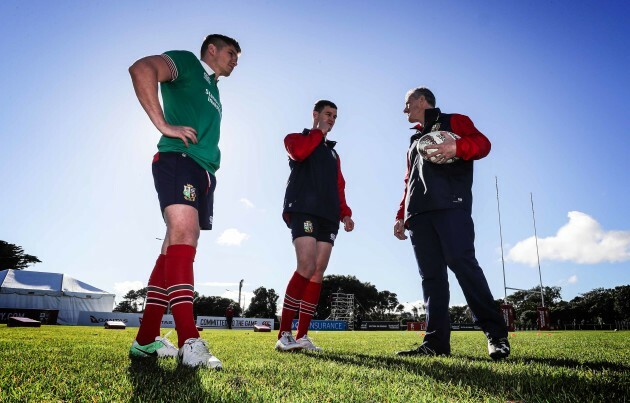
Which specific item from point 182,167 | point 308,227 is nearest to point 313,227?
point 308,227

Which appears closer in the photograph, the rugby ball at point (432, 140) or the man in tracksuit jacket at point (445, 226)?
the man in tracksuit jacket at point (445, 226)

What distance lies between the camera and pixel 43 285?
34.5m

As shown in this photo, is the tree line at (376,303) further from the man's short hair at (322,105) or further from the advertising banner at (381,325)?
the man's short hair at (322,105)

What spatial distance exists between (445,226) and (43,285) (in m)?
41.5

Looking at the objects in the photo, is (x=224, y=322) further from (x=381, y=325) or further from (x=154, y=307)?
(x=154, y=307)

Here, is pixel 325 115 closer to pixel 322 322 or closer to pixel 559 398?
pixel 559 398

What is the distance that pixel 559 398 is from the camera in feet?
4.50

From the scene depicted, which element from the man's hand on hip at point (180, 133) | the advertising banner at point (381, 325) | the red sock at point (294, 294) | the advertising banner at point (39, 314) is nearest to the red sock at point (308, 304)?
the red sock at point (294, 294)

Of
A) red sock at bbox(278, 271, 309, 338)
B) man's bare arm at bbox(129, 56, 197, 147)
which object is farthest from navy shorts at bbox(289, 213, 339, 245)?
man's bare arm at bbox(129, 56, 197, 147)

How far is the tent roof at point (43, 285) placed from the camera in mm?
32531

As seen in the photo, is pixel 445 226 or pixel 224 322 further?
pixel 224 322

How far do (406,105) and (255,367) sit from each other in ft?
11.0

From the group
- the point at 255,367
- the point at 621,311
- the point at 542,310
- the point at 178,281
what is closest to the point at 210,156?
the point at 178,281

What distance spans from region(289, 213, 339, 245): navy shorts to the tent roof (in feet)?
126
